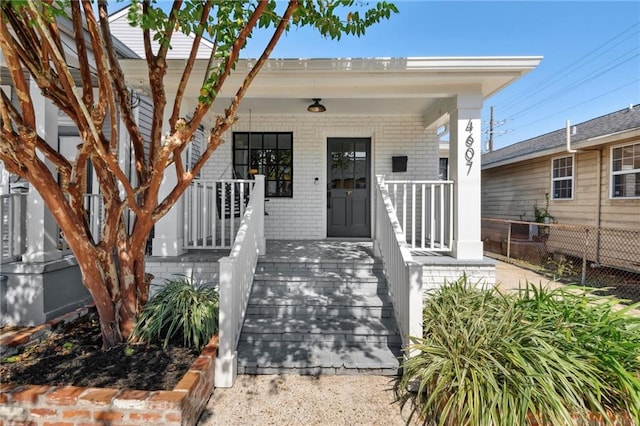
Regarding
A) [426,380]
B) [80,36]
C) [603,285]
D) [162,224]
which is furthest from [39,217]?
[603,285]

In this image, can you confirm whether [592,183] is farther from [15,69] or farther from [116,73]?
[15,69]

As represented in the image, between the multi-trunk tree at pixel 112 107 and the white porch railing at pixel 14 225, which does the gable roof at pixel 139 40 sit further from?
the multi-trunk tree at pixel 112 107

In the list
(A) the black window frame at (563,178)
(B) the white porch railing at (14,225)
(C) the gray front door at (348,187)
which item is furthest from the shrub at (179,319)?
(A) the black window frame at (563,178)

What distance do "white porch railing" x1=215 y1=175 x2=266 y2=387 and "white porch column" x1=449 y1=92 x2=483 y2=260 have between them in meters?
2.59

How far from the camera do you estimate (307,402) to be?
2.59 metres

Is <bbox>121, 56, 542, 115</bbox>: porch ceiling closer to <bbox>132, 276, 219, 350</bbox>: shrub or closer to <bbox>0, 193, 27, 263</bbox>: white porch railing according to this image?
<bbox>0, 193, 27, 263</bbox>: white porch railing

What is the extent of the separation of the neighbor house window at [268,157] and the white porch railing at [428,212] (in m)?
1.95

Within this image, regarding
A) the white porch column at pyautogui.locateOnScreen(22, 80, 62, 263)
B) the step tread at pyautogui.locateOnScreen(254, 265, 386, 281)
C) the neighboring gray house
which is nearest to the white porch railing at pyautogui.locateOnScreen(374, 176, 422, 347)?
the step tread at pyautogui.locateOnScreen(254, 265, 386, 281)

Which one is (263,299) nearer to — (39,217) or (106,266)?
(106,266)

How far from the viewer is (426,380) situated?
2.39 metres

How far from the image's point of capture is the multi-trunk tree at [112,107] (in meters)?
2.36

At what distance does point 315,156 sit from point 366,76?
2.28 metres

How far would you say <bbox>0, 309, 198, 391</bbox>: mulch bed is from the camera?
2418 mm

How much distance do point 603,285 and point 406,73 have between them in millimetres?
5649
